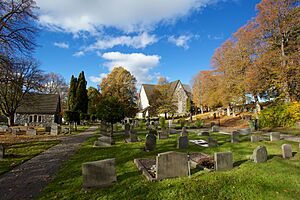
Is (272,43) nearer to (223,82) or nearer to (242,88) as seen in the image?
(242,88)

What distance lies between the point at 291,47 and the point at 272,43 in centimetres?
202

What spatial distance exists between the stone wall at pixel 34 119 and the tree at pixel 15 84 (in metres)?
5.21

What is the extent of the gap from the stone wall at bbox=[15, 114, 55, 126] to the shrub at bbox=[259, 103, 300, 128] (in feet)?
125

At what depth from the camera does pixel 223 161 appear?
691 centimetres

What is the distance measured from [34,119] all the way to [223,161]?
41.9 metres

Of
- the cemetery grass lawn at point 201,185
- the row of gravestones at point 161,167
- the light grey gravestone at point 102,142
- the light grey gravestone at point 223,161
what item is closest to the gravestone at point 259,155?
the row of gravestones at point 161,167

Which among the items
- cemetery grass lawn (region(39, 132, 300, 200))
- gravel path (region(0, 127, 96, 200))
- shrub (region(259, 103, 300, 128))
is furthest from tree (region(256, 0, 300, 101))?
gravel path (region(0, 127, 96, 200))

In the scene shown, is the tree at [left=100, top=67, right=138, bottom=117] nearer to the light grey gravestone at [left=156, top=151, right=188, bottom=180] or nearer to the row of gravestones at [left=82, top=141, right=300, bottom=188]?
the row of gravestones at [left=82, top=141, right=300, bottom=188]

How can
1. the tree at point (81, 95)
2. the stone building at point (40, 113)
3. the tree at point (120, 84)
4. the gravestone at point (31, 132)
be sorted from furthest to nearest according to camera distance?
the tree at point (120, 84)
the stone building at point (40, 113)
the tree at point (81, 95)
the gravestone at point (31, 132)

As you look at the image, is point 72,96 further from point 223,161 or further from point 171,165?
point 223,161

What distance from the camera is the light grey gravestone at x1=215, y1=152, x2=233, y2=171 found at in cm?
680

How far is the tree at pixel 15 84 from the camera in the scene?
44.2 ft

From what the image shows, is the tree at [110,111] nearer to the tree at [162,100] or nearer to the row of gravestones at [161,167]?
the row of gravestones at [161,167]

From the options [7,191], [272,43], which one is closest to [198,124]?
[272,43]
